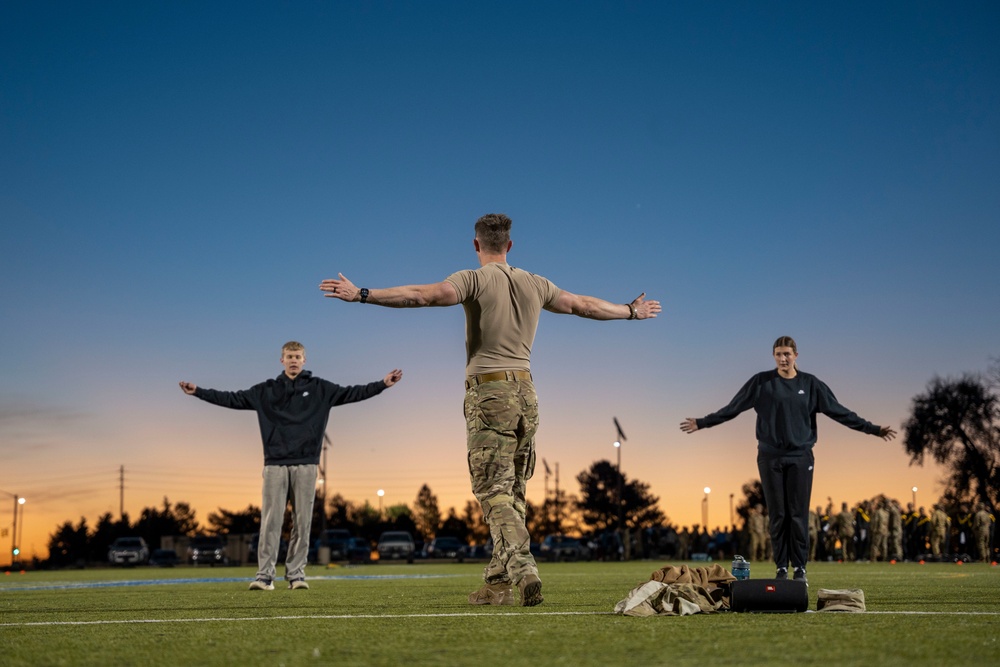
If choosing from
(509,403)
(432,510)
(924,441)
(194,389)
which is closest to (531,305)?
(509,403)

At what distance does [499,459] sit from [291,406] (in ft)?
16.2

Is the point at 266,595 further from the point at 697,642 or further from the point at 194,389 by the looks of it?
the point at 697,642

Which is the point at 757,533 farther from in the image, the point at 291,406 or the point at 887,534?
the point at 291,406

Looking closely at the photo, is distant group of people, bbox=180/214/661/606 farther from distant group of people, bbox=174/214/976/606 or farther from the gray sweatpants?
the gray sweatpants

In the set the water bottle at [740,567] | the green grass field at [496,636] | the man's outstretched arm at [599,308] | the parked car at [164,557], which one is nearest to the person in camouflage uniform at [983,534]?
the water bottle at [740,567]

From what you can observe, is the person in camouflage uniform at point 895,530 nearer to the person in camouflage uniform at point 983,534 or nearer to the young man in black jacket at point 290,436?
the person in camouflage uniform at point 983,534

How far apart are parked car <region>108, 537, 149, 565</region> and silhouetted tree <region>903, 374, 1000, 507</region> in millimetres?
44986

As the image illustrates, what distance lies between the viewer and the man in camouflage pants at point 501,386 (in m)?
6.80

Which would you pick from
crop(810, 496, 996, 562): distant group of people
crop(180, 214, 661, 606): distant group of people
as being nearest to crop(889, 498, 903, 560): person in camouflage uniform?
crop(810, 496, 996, 562): distant group of people

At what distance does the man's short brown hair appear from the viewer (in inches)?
289

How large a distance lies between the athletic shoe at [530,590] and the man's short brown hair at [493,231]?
2.29m

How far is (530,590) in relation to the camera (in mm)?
6781

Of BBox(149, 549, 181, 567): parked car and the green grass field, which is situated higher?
the green grass field

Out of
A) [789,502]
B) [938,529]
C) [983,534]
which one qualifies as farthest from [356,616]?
[938,529]
